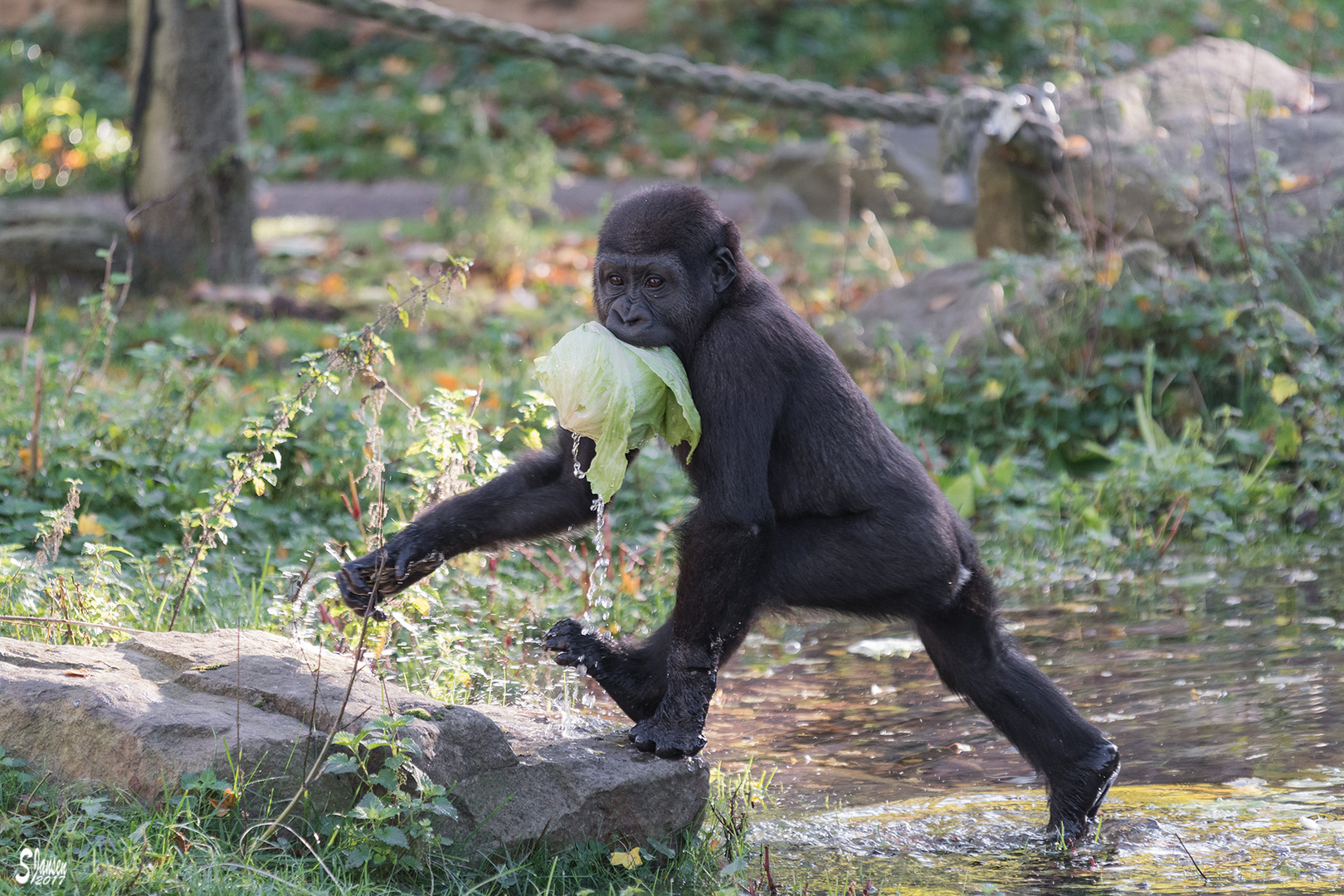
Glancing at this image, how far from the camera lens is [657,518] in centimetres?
637

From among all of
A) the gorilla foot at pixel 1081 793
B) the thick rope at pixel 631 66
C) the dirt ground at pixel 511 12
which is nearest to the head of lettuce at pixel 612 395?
the gorilla foot at pixel 1081 793

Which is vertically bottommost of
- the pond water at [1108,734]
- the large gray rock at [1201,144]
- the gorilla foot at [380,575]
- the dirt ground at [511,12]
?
the pond water at [1108,734]

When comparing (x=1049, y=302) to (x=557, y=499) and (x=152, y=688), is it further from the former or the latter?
(x=152, y=688)

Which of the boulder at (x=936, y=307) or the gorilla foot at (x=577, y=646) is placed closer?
the gorilla foot at (x=577, y=646)

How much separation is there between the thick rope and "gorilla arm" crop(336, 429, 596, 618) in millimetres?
4820

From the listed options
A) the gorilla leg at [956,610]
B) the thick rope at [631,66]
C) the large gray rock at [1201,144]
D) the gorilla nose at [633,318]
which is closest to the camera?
the gorilla leg at [956,610]

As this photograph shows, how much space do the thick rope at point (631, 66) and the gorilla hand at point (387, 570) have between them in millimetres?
5099

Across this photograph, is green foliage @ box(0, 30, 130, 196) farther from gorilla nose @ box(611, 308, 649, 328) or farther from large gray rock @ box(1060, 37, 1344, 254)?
gorilla nose @ box(611, 308, 649, 328)

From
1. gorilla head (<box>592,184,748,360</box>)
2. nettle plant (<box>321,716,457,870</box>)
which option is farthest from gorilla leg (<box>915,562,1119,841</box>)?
nettle plant (<box>321,716,457,870</box>)

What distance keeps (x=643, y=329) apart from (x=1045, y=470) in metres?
4.13

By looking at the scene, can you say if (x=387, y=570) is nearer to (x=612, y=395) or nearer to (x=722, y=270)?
(x=612, y=395)

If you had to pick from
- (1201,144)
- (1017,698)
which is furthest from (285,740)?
(1201,144)

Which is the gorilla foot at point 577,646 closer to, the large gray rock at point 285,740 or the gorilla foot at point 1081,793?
the large gray rock at point 285,740

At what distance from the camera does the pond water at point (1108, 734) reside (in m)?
3.53
